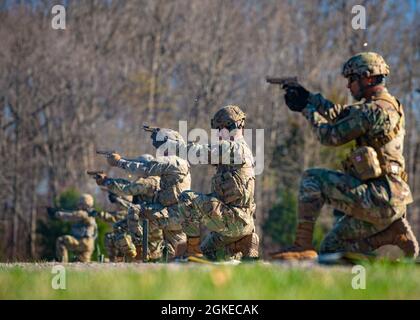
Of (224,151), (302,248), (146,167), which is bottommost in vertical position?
(302,248)

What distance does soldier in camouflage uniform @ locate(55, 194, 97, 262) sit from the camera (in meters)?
21.2

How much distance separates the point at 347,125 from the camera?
32.1 ft

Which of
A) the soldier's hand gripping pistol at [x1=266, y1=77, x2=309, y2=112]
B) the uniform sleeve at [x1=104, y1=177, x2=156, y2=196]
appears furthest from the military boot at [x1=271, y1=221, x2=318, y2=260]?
the uniform sleeve at [x1=104, y1=177, x2=156, y2=196]

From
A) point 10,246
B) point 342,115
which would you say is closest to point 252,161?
point 342,115

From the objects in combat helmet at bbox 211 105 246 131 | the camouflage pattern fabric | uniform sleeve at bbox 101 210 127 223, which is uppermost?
combat helmet at bbox 211 105 246 131

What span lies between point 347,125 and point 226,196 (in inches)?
80.3

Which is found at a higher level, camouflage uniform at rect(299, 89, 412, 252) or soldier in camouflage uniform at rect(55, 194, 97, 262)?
camouflage uniform at rect(299, 89, 412, 252)

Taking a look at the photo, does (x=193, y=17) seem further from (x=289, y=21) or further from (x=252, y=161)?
(x=252, y=161)

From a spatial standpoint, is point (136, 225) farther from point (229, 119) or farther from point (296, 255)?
point (296, 255)

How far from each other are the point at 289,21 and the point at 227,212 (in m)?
38.4

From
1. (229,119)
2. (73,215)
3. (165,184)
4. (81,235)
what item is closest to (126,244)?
(165,184)

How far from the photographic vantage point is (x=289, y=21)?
48.8m

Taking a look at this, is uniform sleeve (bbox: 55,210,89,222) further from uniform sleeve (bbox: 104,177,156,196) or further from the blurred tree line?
the blurred tree line

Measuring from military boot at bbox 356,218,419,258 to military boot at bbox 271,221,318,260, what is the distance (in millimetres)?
767
